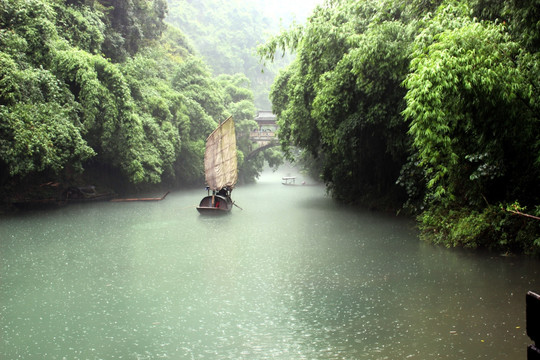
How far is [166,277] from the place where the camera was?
7070 mm

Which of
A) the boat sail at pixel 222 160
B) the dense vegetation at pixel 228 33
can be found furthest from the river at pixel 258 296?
the dense vegetation at pixel 228 33

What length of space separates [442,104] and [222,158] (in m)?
11.3

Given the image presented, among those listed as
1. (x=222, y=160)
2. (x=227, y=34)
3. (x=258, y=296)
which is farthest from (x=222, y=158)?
(x=227, y=34)

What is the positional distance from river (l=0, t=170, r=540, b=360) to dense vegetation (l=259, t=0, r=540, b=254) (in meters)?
0.83

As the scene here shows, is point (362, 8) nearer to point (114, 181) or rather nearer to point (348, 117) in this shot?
point (348, 117)

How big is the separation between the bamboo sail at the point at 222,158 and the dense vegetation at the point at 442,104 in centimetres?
462

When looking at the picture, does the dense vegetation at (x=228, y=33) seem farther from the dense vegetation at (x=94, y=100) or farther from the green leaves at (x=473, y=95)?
the green leaves at (x=473, y=95)

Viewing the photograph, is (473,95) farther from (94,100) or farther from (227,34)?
(227,34)

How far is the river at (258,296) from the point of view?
4.46 metres

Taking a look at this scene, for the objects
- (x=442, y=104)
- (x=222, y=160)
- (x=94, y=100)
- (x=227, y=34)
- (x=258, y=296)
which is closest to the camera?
(x=442, y=104)

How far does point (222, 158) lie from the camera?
54.5 ft

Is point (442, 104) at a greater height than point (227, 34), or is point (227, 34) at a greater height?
point (227, 34)

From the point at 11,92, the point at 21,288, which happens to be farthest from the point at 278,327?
the point at 11,92

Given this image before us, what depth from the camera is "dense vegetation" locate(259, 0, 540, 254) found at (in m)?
5.84
